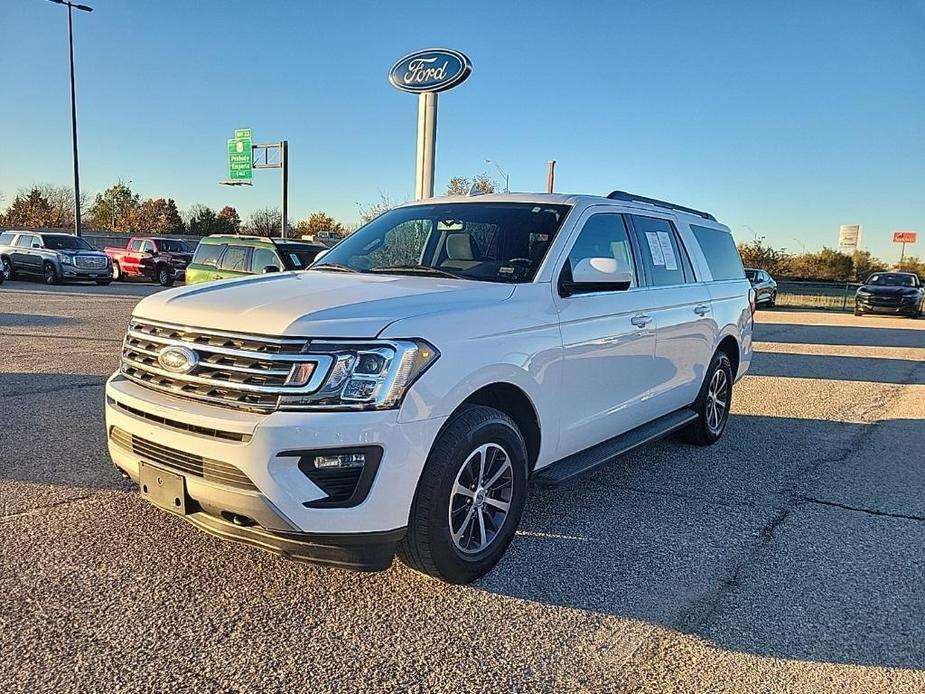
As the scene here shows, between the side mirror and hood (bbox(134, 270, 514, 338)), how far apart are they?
16.9 inches

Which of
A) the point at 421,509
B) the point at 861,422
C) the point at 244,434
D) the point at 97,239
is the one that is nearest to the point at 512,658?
the point at 421,509

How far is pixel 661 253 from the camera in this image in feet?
17.4

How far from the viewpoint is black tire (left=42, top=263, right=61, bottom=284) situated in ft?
78.1

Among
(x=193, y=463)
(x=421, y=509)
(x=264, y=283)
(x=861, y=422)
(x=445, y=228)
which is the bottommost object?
(x=861, y=422)

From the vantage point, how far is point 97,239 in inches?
1829

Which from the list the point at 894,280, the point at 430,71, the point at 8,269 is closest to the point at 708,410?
the point at 430,71

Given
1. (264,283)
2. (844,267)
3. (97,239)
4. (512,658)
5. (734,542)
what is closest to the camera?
(512,658)

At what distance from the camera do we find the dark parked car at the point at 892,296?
25.4 m

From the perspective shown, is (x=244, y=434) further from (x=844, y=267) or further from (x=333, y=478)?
(x=844, y=267)

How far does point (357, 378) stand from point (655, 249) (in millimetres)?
3179

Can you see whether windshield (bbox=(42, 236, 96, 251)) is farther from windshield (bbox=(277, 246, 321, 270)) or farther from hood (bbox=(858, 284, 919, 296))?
hood (bbox=(858, 284, 919, 296))

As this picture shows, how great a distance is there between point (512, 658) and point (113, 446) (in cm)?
216

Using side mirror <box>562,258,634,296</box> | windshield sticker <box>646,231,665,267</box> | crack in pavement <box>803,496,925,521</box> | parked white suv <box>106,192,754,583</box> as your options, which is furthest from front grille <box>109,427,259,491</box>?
crack in pavement <box>803,496,925,521</box>

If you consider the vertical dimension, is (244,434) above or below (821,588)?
above
